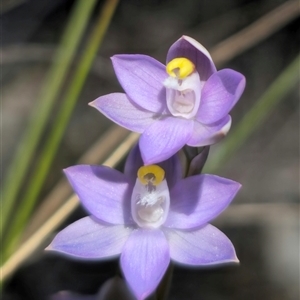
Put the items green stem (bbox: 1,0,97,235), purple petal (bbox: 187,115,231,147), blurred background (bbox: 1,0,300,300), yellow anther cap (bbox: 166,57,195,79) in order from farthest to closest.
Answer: blurred background (bbox: 1,0,300,300) → green stem (bbox: 1,0,97,235) → yellow anther cap (bbox: 166,57,195,79) → purple petal (bbox: 187,115,231,147)

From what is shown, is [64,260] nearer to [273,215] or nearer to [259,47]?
[273,215]

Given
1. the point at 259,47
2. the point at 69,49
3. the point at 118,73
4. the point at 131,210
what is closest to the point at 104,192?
the point at 131,210

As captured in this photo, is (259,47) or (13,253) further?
(259,47)

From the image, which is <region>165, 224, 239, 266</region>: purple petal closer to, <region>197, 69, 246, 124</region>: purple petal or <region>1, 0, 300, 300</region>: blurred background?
<region>197, 69, 246, 124</region>: purple petal

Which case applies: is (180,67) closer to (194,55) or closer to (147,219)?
(194,55)

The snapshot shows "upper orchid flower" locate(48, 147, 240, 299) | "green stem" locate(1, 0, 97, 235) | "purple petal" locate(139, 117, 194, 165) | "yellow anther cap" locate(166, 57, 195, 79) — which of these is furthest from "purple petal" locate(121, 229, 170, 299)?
"green stem" locate(1, 0, 97, 235)

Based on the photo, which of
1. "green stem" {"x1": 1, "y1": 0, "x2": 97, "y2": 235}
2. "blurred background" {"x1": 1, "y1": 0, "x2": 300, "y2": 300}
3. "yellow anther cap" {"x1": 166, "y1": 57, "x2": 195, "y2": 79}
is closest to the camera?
"yellow anther cap" {"x1": 166, "y1": 57, "x2": 195, "y2": 79}

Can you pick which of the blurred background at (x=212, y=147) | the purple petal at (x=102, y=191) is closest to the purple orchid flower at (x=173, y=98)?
the purple petal at (x=102, y=191)

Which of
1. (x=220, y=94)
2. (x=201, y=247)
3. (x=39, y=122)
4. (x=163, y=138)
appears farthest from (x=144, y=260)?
(x=39, y=122)
